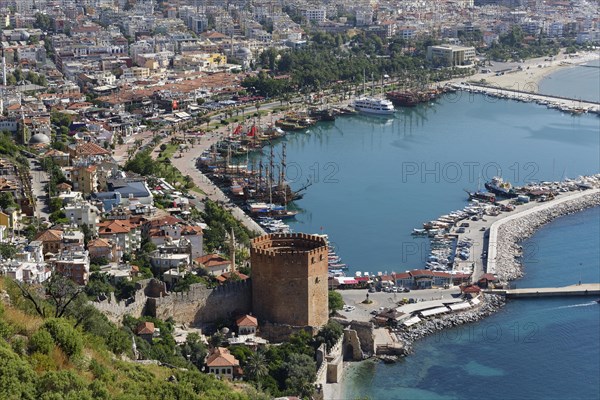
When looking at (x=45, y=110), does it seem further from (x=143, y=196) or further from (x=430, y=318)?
(x=430, y=318)

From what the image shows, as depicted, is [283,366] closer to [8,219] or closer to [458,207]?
[8,219]

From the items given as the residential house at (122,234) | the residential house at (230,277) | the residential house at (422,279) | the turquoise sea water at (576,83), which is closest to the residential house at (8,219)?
the residential house at (122,234)

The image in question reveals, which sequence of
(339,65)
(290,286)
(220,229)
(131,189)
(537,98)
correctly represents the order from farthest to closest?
(339,65) → (537,98) → (131,189) → (220,229) → (290,286)

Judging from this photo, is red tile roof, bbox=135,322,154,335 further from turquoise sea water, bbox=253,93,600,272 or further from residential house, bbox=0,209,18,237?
turquoise sea water, bbox=253,93,600,272

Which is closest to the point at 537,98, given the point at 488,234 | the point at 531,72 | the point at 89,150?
the point at 531,72

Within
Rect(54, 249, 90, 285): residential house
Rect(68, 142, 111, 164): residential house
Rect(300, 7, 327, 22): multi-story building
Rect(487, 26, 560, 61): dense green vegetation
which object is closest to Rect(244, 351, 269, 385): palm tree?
Rect(54, 249, 90, 285): residential house

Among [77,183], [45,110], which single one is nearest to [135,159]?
[77,183]
